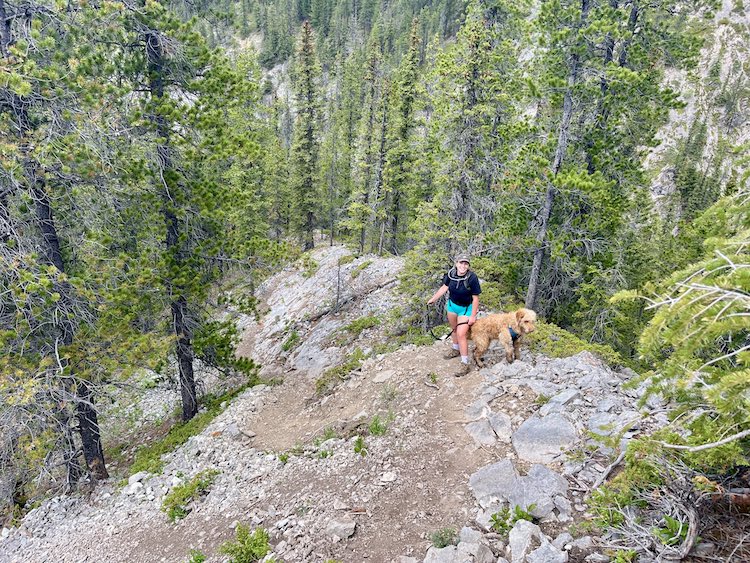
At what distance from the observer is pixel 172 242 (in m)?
10.6

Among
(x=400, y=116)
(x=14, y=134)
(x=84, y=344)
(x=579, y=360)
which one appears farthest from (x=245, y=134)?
(x=400, y=116)

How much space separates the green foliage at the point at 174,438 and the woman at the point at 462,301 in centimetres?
664

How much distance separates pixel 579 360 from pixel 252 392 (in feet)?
28.0

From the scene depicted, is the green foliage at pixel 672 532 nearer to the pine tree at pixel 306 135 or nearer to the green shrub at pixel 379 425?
the green shrub at pixel 379 425

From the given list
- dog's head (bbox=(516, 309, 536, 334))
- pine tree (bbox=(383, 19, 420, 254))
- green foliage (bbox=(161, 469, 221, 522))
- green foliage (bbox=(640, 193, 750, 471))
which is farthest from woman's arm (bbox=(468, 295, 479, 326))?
pine tree (bbox=(383, 19, 420, 254))

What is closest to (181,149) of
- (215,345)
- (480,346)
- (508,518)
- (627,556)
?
(215,345)

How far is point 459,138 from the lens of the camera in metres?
12.8

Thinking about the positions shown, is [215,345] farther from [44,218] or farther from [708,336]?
[708,336]

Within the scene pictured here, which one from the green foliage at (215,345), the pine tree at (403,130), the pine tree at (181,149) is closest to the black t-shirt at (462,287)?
the pine tree at (181,149)

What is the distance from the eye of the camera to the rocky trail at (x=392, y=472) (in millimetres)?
5262

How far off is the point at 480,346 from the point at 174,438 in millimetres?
7789

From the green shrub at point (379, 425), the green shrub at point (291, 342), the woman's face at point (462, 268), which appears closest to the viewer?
the green shrub at point (379, 425)

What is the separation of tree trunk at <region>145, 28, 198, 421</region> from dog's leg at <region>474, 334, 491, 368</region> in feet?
21.7

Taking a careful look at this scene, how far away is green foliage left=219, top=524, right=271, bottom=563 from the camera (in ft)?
19.0
